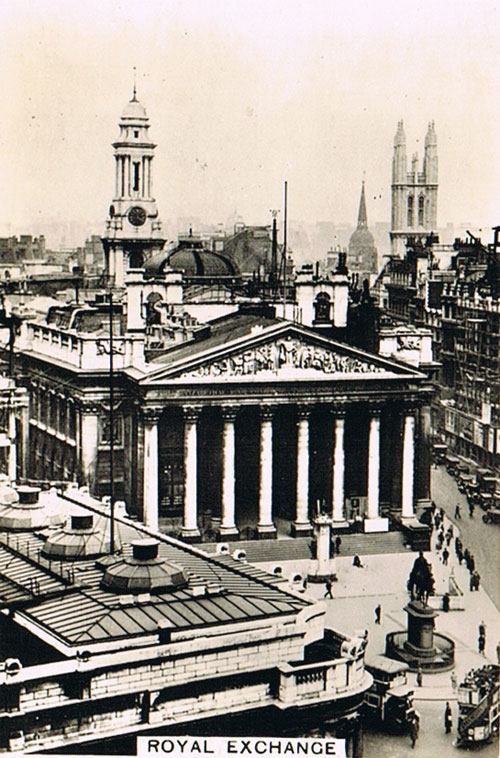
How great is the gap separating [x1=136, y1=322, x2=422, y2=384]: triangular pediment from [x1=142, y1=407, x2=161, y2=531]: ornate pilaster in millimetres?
2203

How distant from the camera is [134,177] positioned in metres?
90.8

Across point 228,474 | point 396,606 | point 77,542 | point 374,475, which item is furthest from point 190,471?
point 77,542

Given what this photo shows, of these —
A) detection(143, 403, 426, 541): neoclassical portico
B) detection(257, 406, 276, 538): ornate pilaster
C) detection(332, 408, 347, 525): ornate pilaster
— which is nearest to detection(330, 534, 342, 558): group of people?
detection(143, 403, 426, 541): neoclassical portico

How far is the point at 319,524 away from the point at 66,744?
1480 inches

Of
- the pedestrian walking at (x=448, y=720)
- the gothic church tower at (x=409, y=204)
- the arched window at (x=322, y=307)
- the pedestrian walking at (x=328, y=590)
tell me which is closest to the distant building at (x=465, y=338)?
the gothic church tower at (x=409, y=204)

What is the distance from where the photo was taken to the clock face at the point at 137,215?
96.1 metres

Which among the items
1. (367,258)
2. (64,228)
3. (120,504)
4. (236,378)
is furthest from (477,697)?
(367,258)

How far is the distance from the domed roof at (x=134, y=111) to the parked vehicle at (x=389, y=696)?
138 ft

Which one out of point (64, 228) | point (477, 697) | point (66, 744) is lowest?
point (477, 697)

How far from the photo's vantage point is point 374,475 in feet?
225

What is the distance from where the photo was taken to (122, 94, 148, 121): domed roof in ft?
257

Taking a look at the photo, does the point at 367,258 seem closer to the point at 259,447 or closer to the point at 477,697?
the point at 259,447

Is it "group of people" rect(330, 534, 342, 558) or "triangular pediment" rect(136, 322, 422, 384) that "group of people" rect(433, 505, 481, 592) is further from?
"triangular pediment" rect(136, 322, 422, 384)

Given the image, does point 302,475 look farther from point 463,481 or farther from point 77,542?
point 77,542
